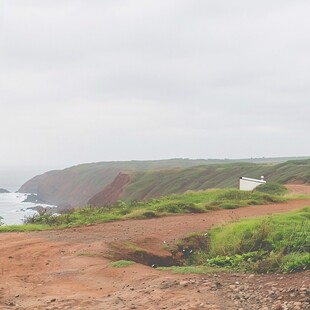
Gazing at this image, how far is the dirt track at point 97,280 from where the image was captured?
241 inches

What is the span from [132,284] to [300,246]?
292 cm

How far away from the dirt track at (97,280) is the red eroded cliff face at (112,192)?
4547 cm

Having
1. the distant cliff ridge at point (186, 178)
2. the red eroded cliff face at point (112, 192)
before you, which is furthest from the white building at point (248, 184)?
the red eroded cliff face at point (112, 192)

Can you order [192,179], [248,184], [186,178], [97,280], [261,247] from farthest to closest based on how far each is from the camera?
[186,178]
[192,179]
[248,184]
[261,247]
[97,280]

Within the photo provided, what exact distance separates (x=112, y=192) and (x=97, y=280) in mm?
54703

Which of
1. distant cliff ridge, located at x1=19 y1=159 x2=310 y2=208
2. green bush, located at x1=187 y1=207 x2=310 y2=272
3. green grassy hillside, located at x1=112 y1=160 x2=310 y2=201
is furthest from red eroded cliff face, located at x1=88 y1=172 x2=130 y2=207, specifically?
green bush, located at x1=187 y1=207 x2=310 y2=272

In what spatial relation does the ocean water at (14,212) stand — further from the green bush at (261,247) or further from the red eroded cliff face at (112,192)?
the green bush at (261,247)

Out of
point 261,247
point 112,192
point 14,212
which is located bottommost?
point 14,212

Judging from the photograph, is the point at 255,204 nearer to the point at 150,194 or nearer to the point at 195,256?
the point at 195,256

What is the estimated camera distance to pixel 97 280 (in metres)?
7.42

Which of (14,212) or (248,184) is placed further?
(14,212)

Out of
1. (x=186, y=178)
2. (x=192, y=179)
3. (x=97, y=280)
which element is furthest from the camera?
(x=186, y=178)

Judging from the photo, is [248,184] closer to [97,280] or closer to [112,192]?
[97,280]

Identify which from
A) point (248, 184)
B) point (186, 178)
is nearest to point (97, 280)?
point (248, 184)
